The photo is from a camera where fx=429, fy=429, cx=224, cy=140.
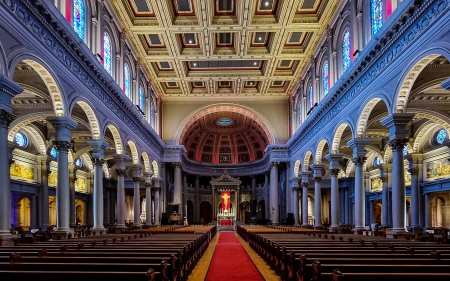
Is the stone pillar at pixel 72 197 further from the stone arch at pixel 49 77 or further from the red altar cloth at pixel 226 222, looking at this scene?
the red altar cloth at pixel 226 222

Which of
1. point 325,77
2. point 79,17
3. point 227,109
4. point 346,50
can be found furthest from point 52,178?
point 346,50

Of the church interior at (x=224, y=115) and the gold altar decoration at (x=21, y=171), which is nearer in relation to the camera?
the church interior at (x=224, y=115)

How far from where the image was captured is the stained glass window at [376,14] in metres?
19.0

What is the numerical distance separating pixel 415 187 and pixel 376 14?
45.2 ft

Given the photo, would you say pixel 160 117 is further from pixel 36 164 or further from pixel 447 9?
pixel 447 9

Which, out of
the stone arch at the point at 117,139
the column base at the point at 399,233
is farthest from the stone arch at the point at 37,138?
the column base at the point at 399,233

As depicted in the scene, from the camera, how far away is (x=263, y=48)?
32.9 meters

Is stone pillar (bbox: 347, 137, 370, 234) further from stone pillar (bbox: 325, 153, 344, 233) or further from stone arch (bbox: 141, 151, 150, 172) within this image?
stone arch (bbox: 141, 151, 150, 172)

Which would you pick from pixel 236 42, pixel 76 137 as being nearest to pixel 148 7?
pixel 236 42

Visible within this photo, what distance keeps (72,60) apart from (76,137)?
16.0 metres

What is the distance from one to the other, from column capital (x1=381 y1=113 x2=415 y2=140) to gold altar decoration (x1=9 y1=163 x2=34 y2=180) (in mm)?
23960

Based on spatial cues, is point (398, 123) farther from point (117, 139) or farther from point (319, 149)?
point (117, 139)

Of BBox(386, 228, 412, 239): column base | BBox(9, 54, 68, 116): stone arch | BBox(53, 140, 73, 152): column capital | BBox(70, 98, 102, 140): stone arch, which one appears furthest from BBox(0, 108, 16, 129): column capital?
BBox(386, 228, 412, 239): column base

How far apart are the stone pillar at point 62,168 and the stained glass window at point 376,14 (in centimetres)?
1406
